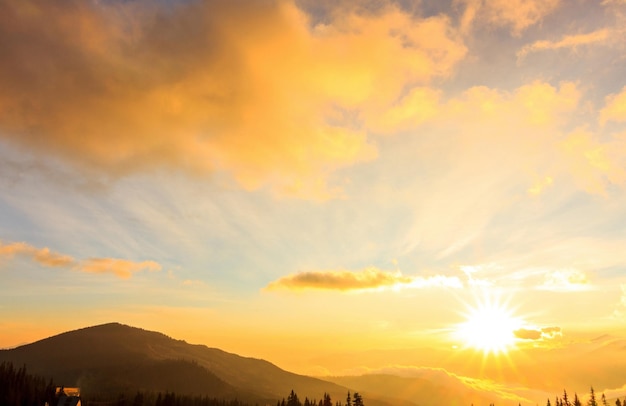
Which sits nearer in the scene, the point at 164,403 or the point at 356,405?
the point at 356,405

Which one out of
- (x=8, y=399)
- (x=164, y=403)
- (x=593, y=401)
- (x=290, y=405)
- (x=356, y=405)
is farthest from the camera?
(x=164, y=403)

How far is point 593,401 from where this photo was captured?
132 meters

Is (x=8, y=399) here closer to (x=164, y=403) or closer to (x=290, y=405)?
(x=164, y=403)

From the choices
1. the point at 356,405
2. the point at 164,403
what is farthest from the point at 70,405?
the point at 356,405

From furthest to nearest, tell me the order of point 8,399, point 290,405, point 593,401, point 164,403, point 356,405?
point 164,403 → point 8,399 → point 290,405 → point 593,401 → point 356,405

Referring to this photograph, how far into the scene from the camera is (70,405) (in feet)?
443

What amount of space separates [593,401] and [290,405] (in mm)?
100391

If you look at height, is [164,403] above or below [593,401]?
below

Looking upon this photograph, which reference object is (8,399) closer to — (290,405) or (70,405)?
(70,405)

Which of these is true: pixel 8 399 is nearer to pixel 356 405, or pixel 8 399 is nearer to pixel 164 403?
pixel 164 403

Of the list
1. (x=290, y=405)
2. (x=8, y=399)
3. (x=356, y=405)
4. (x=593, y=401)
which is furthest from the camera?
(x=8, y=399)

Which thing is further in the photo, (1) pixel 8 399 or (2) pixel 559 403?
(1) pixel 8 399

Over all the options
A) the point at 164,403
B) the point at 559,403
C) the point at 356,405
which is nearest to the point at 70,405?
the point at 164,403

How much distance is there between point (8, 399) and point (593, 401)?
736ft
